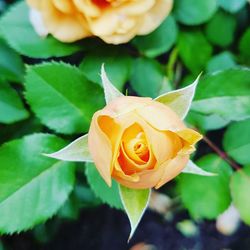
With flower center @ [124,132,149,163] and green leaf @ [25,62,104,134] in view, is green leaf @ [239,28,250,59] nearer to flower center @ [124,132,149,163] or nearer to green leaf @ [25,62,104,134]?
green leaf @ [25,62,104,134]

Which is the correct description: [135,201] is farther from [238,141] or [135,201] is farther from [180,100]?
[238,141]

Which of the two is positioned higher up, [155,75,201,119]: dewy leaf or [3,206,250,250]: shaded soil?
[155,75,201,119]: dewy leaf

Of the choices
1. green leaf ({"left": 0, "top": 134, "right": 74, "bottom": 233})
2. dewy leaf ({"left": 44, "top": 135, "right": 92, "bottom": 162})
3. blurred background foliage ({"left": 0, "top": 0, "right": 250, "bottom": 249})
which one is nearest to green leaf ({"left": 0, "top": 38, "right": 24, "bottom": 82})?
blurred background foliage ({"left": 0, "top": 0, "right": 250, "bottom": 249})

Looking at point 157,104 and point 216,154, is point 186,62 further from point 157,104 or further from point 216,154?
point 157,104

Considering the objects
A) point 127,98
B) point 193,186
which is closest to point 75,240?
point 193,186

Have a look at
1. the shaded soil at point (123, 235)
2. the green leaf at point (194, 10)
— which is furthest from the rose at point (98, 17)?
the shaded soil at point (123, 235)

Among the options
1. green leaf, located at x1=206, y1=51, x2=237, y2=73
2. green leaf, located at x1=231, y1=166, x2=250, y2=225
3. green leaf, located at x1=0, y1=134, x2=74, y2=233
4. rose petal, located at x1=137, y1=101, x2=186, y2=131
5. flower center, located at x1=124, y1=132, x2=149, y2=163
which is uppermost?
rose petal, located at x1=137, y1=101, x2=186, y2=131

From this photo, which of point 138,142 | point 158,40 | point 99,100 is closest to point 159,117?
point 138,142
